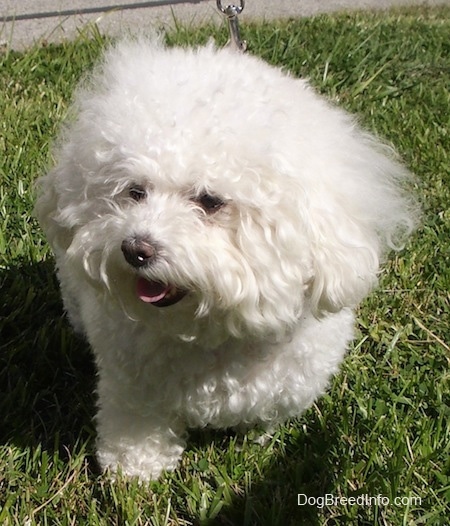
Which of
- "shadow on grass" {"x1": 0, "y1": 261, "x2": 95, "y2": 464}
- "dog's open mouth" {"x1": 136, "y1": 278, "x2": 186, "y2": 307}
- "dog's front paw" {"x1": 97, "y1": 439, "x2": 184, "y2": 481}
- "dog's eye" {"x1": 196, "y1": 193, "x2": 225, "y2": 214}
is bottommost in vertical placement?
"shadow on grass" {"x1": 0, "y1": 261, "x2": 95, "y2": 464}

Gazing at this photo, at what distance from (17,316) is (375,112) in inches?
90.2

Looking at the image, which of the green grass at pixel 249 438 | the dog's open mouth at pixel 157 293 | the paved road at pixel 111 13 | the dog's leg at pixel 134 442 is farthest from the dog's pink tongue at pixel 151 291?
the paved road at pixel 111 13

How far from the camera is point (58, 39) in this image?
461cm

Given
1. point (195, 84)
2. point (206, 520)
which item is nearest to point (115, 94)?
point (195, 84)

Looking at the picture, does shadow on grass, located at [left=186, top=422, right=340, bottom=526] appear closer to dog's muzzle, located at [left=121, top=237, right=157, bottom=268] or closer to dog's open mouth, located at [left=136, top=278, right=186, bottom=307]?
dog's open mouth, located at [left=136, top=278, right=186, bottom=307]

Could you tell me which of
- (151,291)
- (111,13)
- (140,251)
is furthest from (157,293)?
(111,13)

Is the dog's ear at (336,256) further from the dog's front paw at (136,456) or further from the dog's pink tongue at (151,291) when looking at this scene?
the dog's front paw at (136,456)

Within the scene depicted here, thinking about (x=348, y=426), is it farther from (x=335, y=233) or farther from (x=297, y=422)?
(x=335, y=233)

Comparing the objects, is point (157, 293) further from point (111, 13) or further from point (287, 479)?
point (111, 13)

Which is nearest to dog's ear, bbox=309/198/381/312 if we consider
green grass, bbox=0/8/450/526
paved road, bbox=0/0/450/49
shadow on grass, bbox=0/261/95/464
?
green grass, bbox=0/8/450/526

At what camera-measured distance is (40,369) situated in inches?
96.3

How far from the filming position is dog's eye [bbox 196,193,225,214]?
1530 millimetres

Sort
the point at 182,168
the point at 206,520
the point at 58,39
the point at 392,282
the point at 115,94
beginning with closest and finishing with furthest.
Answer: the point at 182,168
the point at 115,94
the point at 206,520
the point at 392,282
the point at 58,39

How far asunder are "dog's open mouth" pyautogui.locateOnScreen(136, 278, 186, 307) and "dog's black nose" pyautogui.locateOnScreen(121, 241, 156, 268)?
90 mm
